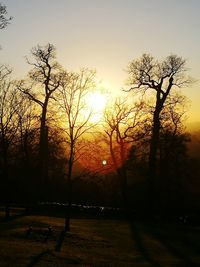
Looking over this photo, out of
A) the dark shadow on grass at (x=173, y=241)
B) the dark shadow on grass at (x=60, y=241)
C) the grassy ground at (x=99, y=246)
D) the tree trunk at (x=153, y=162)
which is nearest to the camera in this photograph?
the grassy ground at (x=99, y=246)

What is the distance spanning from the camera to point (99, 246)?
20.9 metres

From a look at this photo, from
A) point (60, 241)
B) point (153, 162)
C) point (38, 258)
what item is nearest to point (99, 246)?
point (60, 241)

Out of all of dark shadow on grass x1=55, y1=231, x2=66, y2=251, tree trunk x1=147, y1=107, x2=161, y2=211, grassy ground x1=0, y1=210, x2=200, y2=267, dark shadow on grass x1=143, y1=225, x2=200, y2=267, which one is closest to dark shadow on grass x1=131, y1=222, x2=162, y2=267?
grassy ground x1=0, y1=210, x2=200, y2=267

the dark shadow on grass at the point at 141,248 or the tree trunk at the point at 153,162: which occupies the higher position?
the tree trunk at the point at 153,162

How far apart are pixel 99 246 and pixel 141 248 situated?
7.61 ft

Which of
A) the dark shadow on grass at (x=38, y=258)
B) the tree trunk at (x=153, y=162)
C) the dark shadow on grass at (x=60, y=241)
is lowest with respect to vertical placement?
the dark shadow on grass at (x=38, y=258)

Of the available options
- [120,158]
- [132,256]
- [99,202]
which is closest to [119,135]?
[120,158]

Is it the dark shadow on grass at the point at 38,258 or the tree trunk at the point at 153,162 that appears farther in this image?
the tree trunk at the point at 153,162

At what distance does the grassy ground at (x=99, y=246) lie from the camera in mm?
15734

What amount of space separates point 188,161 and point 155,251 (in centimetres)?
2462

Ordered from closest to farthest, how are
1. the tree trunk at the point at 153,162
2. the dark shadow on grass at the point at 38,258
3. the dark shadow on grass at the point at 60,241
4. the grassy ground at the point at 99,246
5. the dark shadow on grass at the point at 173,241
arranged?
the dark shadow on grass at the point at 38,258 → the grassy ground at the point at 99,246 → the dark shadow on grass at the point at 60,241 → the dark shadow on grass at the point at 173,241 → the tree trunk at the point at 153,162

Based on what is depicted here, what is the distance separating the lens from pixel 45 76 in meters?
35.2

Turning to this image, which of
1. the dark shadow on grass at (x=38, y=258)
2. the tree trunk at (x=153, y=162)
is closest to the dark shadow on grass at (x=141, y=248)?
the dark shadow on grass at (x=38, y=258)

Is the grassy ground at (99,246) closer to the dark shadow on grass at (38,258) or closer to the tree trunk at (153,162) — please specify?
the dark shadow on grass at (38,258)
